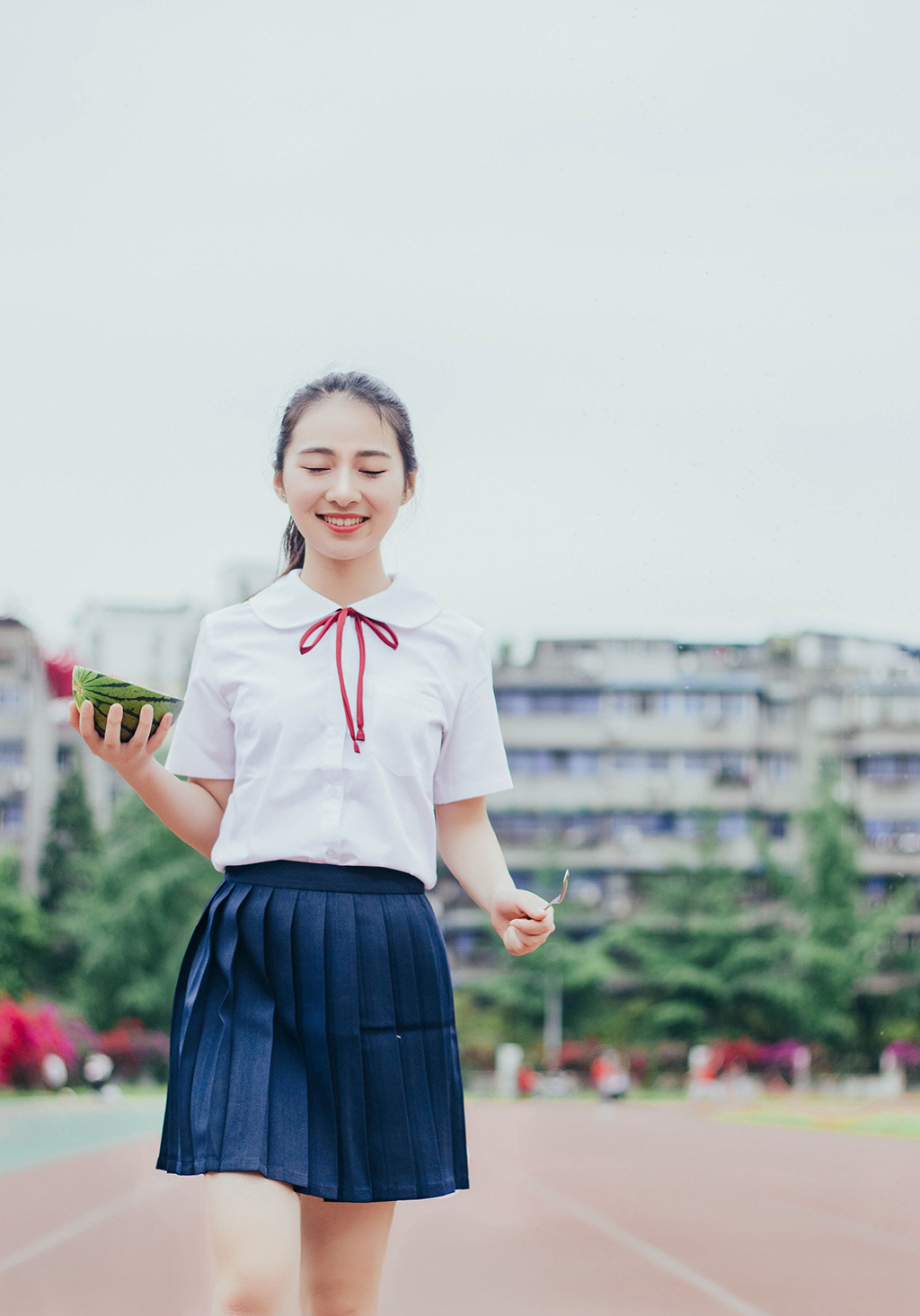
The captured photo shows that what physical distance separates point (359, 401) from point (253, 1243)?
122cm

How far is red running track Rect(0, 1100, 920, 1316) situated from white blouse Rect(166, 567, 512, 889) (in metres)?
3.03

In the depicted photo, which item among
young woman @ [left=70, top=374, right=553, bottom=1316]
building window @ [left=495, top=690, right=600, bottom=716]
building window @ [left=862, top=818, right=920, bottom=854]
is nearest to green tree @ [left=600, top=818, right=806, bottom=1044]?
building window @ [left=862, top=818, right=920, bottom=854]

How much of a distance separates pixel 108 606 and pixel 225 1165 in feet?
122

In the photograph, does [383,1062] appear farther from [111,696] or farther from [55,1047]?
[55,1047]

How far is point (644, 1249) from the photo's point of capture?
22.2 feet

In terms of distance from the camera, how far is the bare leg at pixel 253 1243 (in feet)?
6.89

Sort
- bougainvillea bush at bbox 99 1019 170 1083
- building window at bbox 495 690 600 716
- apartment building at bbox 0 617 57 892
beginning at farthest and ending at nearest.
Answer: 1. building window at bbox 495 690 600 716
2. apartment building at bbox 0 617 57 892
3. bougainvillea bush at bbox 99 1019 170 1083

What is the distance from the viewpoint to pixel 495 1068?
3719 centimetres

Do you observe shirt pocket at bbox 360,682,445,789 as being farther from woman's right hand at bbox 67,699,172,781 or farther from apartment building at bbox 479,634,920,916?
apartment building at bbox 479,634,920,916

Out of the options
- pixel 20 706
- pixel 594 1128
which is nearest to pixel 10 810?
pixel 20 706

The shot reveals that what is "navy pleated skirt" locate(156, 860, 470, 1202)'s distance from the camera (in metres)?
2.25

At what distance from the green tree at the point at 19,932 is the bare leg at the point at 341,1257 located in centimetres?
3055

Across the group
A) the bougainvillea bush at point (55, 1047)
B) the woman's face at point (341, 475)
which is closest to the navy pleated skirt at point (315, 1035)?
the woman's face at point (341, 475)

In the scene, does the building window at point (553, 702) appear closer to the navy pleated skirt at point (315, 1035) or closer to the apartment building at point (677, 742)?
the apartment building at point (677, 742)
